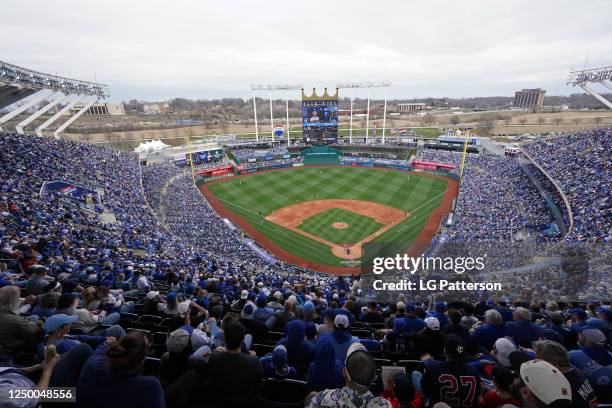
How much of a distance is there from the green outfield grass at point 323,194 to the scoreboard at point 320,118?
6.18 meters

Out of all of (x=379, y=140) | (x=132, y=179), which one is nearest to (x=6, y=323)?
(x=132, y=179)

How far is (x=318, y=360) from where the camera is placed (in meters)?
4.09

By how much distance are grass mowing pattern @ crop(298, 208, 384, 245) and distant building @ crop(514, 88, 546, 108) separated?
15845 centimetres

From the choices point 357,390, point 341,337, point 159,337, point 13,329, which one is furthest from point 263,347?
point 13,329

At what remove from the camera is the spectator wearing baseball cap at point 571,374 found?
3293 millimetres

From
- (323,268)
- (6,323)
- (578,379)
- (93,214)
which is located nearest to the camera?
(578,379)

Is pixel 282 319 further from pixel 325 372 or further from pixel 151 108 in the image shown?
pixel 151 108

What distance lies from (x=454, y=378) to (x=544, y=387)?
1.11 metres

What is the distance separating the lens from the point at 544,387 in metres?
2.88

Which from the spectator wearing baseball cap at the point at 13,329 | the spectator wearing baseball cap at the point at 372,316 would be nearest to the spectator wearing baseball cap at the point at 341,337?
the spectator wearing baseball cap at the point at 372,316

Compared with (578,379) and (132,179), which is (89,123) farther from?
(578,379)

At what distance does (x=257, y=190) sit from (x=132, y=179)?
51.1 ft

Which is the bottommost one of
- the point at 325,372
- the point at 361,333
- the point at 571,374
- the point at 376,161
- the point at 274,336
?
the point at 376,161

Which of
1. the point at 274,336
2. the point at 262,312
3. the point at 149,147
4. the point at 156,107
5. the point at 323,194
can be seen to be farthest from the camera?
the point at 156,107
